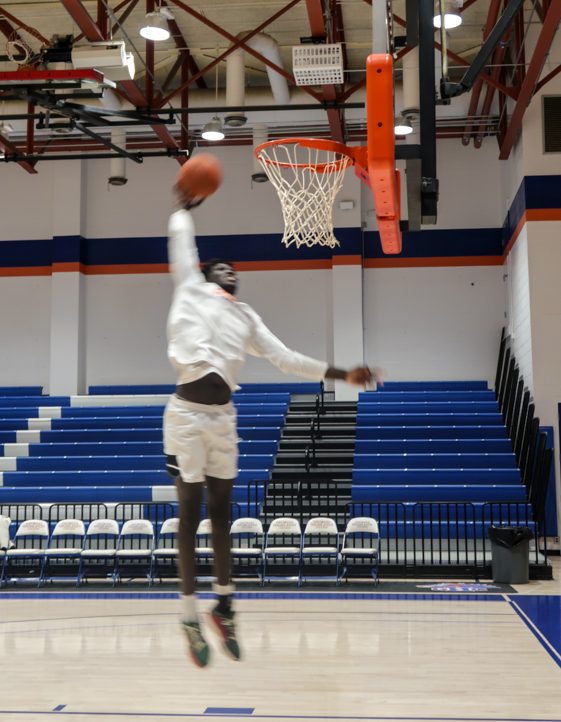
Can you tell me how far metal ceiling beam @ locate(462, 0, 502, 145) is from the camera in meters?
13.7

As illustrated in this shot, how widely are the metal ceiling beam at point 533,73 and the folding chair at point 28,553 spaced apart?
9896 mm

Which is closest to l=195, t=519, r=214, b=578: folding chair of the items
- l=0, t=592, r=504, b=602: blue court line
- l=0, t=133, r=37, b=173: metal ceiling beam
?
l=0, t=592, r=504, b=602: blue court line

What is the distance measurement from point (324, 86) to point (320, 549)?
24.9 ft

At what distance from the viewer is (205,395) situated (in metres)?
4.26

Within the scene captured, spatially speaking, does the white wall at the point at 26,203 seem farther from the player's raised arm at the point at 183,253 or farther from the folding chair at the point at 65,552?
the player's raised arm at the point at 183,253

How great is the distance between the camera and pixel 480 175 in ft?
66.8

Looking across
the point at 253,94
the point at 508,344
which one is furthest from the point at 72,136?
the point at 508,344

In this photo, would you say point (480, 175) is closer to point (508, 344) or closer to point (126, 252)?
point (508, 344)

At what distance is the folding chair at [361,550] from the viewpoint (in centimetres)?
1266

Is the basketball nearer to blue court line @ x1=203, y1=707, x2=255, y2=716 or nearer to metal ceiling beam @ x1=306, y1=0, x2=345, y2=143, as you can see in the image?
blue court line @ x1=203, y1=707, x2=255, y2=716

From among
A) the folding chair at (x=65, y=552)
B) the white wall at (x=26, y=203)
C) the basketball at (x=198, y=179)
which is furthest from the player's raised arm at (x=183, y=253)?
the white wall at (x=26, y=203)

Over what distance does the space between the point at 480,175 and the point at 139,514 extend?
35.6 ft

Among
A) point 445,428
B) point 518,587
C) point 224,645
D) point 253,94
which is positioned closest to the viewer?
point 224,645

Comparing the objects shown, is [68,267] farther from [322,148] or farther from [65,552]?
[322,148]
